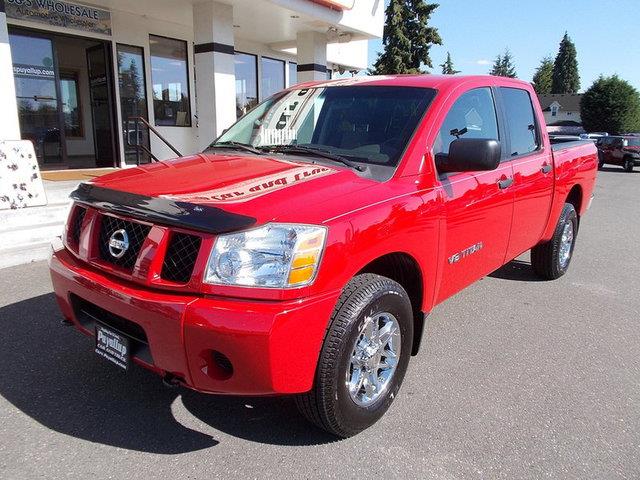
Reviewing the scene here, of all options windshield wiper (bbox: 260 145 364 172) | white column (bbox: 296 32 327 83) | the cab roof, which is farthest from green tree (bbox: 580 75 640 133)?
windshield wiper (bbox: 260 145 364 172)

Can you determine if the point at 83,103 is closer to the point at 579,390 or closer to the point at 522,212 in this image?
the point at 522,212

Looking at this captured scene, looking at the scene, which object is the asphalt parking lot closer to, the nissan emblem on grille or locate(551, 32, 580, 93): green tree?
the nissan emblem on grille

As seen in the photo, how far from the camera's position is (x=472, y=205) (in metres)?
3.26

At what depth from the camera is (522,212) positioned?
13.2 ft

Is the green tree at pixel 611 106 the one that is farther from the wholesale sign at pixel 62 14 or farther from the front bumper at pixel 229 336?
the front bumper at pixel 229 336

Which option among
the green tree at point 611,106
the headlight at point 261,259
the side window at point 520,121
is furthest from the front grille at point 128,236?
the green tree at point 611,106

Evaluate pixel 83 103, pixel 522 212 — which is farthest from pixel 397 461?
pixel 83 103

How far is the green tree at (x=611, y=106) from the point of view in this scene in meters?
44.1

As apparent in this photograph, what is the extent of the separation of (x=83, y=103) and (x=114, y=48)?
2.29 metres

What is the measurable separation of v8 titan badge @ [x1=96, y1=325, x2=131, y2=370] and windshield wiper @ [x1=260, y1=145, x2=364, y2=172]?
4.88ft

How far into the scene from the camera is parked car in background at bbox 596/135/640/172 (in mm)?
22406

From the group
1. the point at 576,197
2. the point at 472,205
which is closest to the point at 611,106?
the point at 576,197

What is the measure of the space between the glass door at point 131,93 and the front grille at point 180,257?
9592 mm

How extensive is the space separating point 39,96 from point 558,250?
33.6 ft
